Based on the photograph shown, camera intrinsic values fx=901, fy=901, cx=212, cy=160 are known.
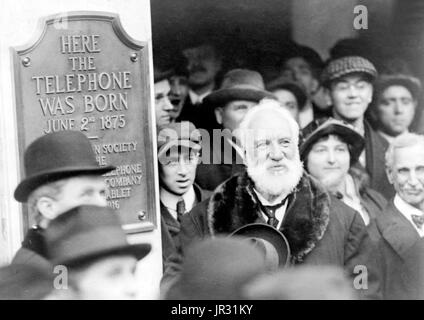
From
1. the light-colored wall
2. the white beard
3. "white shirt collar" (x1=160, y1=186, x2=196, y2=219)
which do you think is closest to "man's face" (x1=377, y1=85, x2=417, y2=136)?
the white beard

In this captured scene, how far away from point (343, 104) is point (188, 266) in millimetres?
1482

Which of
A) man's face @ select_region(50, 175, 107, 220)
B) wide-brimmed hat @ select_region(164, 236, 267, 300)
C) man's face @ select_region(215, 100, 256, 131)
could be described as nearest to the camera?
wide-brimmed hat @ select_region(164, 236, 267, 300)

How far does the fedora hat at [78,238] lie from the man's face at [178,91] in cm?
89

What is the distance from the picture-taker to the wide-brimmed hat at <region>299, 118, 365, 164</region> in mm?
5965

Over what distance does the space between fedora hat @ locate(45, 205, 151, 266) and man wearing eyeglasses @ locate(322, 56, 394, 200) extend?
1.72 meters

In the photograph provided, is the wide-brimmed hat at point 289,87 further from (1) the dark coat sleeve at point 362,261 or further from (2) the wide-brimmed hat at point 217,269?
(2) the wide-brimmed hat at point 217,269

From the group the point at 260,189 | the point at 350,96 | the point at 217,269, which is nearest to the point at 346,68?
the point at 350,96

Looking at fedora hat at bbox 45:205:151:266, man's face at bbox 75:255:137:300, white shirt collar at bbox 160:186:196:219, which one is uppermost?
white shirt collar at bbox 160:186:196:219

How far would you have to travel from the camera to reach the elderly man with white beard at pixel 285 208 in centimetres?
596

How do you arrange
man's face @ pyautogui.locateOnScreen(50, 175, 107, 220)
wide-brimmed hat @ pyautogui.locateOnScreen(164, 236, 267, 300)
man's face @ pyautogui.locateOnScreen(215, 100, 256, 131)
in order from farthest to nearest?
1. man's face @ pyautogui.locateOnScreen(215, 100, 256, 131)
2. man's face @ pyautogui.locateOnScreen(50, 175, 107, 220)
3. wide-brimmed hat @ pyautogui.locateOnScreen(164, 236, 267, 300)

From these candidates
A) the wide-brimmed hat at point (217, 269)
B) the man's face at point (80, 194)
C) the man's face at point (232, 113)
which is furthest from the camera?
the man's face at point (232, 113)

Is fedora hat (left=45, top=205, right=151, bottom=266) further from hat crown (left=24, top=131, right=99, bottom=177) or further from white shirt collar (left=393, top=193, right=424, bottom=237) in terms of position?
white shirt collar (left=393, top=193, right=424, bottom=237)

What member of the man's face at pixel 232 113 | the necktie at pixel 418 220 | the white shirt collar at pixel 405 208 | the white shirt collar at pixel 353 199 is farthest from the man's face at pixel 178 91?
the necktie at pixel 418 220

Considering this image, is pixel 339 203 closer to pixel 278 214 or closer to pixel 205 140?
pixel 278 214
